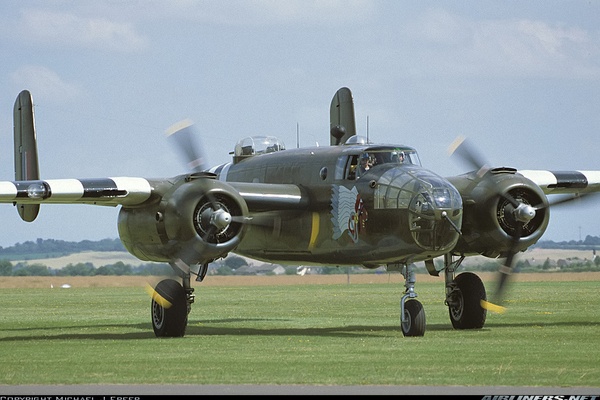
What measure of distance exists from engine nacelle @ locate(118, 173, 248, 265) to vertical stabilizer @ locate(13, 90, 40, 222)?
841cm

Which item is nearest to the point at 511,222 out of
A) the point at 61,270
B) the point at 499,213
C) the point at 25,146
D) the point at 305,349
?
the point at 499,213

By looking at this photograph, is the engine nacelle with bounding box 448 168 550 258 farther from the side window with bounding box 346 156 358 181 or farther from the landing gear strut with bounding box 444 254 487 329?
the side window with bounding box 346 156 358 181

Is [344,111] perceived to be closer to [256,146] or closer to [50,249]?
[256,146]

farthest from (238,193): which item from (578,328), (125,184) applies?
(578,328)

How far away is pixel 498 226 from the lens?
26.5 meters

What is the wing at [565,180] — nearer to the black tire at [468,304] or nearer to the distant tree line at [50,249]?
the black tire at [468,304]

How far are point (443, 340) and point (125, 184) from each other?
770cm

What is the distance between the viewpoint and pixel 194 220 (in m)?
24.9

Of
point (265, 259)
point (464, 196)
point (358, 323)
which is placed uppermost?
point (464, 196)

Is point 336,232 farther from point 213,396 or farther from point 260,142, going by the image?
point 213,396

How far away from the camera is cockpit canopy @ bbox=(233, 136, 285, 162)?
31422 millimetres

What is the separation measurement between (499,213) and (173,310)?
7.74 m

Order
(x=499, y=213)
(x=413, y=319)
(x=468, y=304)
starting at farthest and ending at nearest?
(x=468, y=304), (x=499, y=213), (x=413, y=319)

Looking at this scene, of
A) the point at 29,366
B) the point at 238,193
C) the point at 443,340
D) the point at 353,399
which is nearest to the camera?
the point at 353,399
